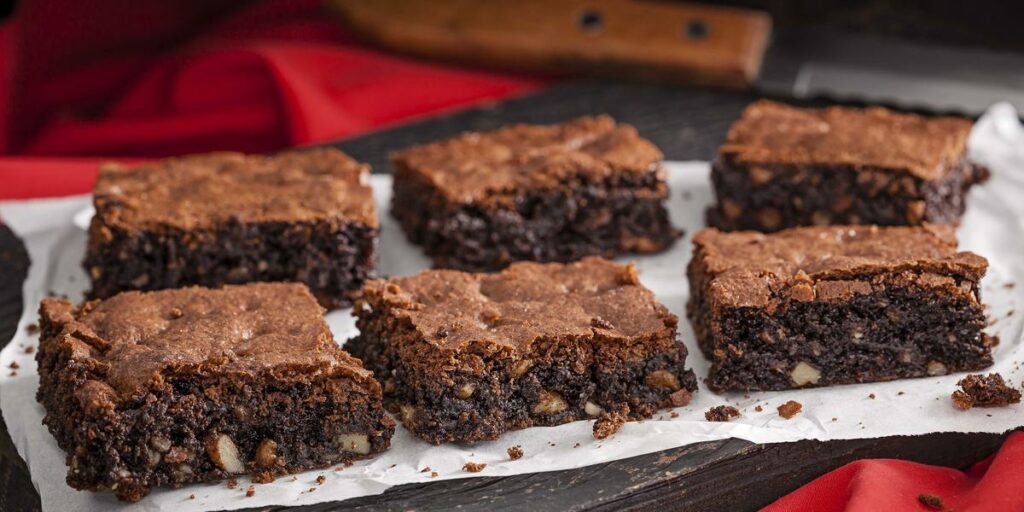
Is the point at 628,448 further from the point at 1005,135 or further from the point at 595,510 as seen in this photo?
the point at 1005,135

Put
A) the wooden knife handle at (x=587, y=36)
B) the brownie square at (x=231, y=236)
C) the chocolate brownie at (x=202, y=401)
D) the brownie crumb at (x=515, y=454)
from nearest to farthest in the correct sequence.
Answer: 1. the chocolate brownie at (x=202, y=401)
2. the brownie crumb at (x=515, y=454)
3. the brownie square at (x=231, y=236)
4. the wooden knife handle at (x=587, y=36)

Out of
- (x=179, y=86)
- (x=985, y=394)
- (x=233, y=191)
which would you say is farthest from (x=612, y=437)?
(x=179, y=86)

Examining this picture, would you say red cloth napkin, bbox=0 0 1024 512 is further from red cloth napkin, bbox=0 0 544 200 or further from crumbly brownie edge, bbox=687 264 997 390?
crumbly brownie edge, bbox=687 264 997 390

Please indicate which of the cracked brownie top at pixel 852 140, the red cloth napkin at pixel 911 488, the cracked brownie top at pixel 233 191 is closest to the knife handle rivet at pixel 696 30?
the cracked brownie top at pixel 852 140

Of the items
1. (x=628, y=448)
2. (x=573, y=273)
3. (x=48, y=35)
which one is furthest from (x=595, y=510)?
(x=48, y=35)

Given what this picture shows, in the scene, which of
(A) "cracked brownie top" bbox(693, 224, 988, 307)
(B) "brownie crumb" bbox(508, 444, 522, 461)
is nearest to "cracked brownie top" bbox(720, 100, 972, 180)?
(A) "cracked brownie top" bbox(693, 224, 988, 307)

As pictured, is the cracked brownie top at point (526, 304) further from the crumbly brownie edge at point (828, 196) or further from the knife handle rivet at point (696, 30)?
the knife handle rivet at point (696, 30)

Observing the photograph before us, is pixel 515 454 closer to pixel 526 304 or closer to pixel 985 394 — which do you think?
pixel 526 304
